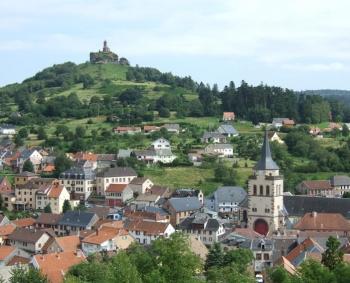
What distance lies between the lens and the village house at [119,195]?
75.1 meters

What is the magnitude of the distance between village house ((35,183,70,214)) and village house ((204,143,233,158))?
2471cm

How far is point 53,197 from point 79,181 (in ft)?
20.0

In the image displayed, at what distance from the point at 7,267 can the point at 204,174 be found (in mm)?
39227

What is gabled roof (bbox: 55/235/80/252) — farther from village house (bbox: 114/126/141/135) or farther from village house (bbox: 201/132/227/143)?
village house (bbox: 114/126/141/135)

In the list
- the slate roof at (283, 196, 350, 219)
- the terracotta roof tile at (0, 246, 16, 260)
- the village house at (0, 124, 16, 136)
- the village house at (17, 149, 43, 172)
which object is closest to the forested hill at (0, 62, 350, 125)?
the village house at (0, 124, 16, 136)

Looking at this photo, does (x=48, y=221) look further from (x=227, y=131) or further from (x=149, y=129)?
(x=227, y=131)

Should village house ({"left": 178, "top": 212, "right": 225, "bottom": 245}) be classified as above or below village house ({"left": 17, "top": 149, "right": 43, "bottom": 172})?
Answer: below

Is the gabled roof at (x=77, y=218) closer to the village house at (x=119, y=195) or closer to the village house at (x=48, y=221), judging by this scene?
the village house at (x=48, y=221)

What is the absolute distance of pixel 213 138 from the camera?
99.6 meters

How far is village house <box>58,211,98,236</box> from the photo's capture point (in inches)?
2425

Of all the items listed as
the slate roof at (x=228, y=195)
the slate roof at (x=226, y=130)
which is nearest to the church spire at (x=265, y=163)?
the slate roof at (x=228, y=195)

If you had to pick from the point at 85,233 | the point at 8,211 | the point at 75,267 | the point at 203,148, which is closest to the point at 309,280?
the point at 75,267

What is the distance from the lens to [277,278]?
125 feet

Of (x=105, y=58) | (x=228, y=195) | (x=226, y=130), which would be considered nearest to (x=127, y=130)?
(x=226, y=130)
